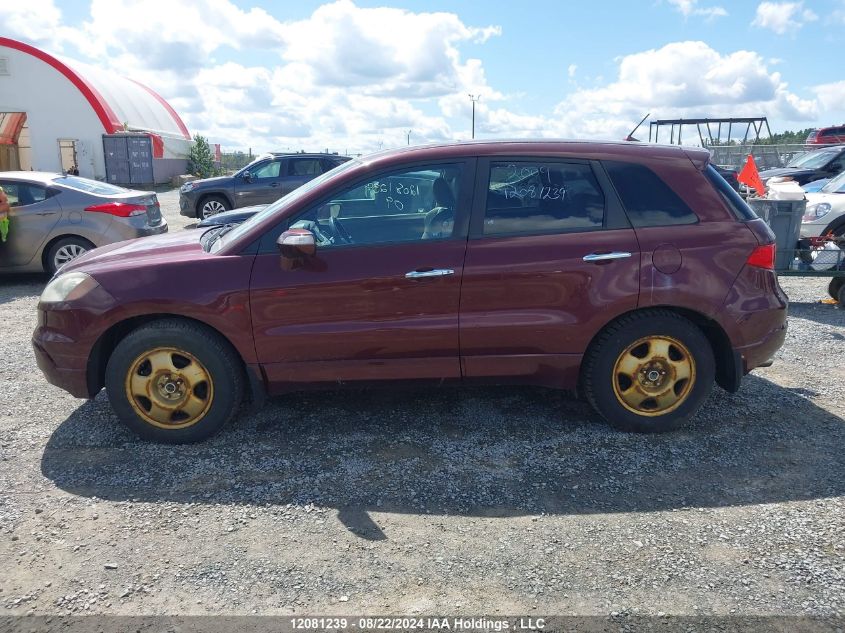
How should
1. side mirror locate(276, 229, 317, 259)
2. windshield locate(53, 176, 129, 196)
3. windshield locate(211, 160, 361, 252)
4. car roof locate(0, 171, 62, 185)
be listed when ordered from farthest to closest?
windshield locate(53, 176, 129, 196), car roof locate(0, 171, 62, 185), windshield locate(211, 160, 361, 252), side mirror locate(276, 229, 317, 259)

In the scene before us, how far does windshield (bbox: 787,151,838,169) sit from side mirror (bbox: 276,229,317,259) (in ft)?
55.4

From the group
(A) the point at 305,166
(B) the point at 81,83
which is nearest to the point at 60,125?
(B) the point at 81,83

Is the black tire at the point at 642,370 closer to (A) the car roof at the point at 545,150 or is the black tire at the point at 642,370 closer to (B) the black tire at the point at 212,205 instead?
(A) the car roof at the point at 545,150

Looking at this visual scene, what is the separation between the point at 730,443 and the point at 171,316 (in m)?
3.47

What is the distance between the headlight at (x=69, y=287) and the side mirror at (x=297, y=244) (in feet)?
3.94

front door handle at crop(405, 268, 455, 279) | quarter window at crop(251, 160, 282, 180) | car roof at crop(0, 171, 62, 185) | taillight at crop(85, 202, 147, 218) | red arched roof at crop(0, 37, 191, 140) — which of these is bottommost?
front door handle at crop(405, 268, 455, 279)

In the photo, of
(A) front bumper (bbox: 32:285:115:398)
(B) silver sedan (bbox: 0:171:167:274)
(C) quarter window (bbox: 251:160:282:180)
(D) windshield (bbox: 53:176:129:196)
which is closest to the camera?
(A) front bumper (bbox: 32:285:115:398)

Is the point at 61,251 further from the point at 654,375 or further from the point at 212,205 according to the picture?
the point at 654,375

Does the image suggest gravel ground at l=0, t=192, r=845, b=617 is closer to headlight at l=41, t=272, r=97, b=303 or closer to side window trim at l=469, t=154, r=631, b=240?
headlight at l=41, t=272, r=97, b=303

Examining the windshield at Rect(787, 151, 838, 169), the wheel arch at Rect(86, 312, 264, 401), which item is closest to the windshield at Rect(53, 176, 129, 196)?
the wheel arch at Rect(86, 312, 264, 401)

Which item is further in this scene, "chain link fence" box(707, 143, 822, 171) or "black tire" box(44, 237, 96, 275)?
"chain link fence" box(707, 143, 822, 171)

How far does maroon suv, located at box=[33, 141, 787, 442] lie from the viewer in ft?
12.6

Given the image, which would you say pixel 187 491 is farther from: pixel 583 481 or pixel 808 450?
pixel 808 450

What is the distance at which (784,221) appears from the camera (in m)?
A: 7.53
